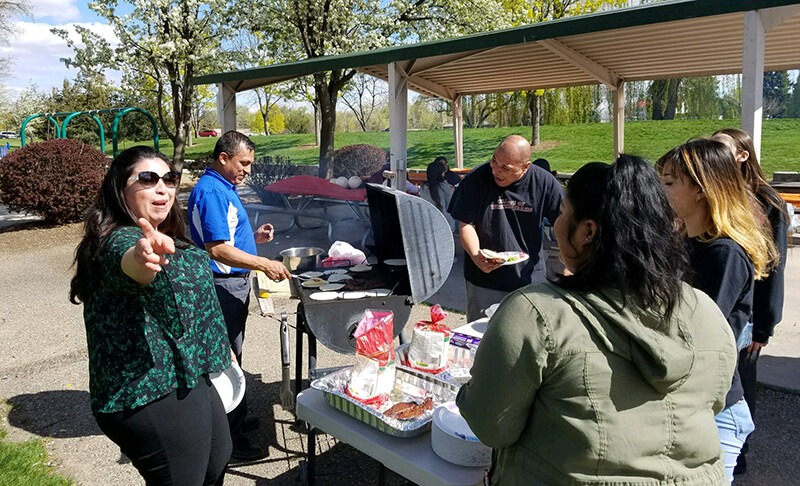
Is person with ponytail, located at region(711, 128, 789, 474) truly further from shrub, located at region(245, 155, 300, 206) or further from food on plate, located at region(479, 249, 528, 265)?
shrub, located at region(245, 155, 300, 206)

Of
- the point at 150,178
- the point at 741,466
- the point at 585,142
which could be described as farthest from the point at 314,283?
the point at 585,142

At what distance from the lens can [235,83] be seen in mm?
11375

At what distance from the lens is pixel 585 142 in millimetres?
23406

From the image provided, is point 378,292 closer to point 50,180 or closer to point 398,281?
point 398,281

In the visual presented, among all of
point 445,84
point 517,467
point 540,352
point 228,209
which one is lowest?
point 517,467

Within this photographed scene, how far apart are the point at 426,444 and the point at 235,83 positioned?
10660 mm

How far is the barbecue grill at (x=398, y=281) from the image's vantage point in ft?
9.31

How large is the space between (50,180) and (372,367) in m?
10.9

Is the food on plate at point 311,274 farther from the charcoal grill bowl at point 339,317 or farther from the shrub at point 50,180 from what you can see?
the shrub at point 50,180

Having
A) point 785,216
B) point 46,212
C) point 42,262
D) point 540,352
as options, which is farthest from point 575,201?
point 46,212

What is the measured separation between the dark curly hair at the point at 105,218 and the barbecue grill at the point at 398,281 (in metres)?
0.97

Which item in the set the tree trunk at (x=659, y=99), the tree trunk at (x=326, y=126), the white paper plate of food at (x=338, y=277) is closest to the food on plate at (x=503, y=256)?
the white paper plate of food at (x=338, y=277)

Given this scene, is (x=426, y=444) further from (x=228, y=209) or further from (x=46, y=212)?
(x=46, y=212)

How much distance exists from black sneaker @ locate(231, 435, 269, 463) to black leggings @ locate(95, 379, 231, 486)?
1350mm
